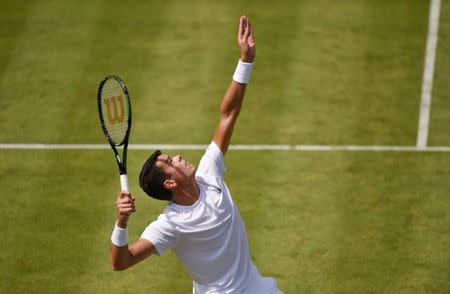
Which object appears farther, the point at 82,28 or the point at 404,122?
the point at 82,28

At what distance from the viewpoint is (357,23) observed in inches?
635

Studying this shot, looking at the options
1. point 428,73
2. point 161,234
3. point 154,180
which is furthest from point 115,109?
point 428,73

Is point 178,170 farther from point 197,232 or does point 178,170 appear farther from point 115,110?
point 115,110

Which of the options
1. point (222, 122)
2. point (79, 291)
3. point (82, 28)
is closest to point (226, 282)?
point (222, 122)

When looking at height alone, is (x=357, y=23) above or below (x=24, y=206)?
above

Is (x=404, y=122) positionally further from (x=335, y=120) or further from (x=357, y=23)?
(x=357, y=23)

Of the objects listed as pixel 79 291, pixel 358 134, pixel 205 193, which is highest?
pixel 205 193

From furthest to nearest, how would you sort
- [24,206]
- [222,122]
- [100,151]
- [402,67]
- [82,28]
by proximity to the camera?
[82,28]
[402,67]
[100,151]
[24,206]
[222,122]

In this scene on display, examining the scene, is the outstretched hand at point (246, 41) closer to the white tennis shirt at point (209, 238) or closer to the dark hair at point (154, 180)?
the white tennis shirt at point (209, 238)

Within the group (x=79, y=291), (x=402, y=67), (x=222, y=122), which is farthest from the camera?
(x=402, y=67)

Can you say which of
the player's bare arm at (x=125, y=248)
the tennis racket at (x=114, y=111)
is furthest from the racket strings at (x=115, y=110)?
the player's bare arm at (x=125, y=248)

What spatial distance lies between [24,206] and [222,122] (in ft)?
12.9

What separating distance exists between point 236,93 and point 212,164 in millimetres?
705

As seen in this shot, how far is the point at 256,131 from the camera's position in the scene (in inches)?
552
